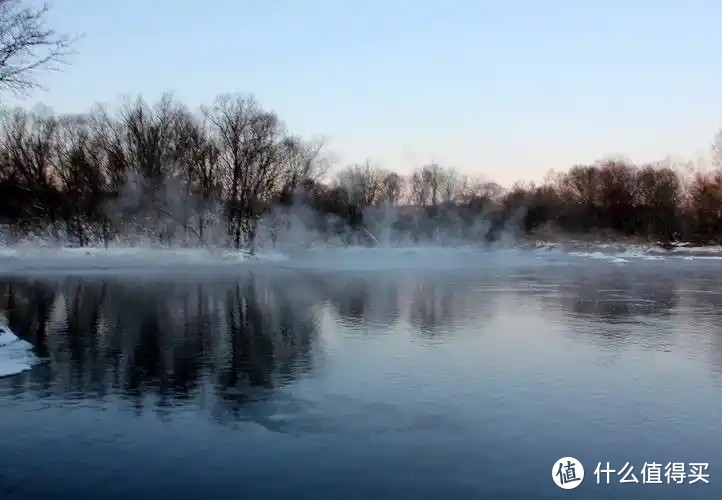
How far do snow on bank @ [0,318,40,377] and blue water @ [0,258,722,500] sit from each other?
0.28 metres

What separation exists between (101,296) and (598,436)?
60.1ft

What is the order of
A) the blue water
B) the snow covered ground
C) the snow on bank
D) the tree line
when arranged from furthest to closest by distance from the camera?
the tree line < the snow covered ground < the snow on bank < the blue water

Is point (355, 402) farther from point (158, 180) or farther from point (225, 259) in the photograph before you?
point (158, 180)

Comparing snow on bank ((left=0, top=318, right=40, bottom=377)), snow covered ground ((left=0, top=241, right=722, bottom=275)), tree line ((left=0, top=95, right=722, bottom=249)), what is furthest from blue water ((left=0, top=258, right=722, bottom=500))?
tree line ((left=0, top=95, right=722, bottom=249))

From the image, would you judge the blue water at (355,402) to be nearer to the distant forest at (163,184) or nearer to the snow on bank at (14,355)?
the snow on bank at (14,355)

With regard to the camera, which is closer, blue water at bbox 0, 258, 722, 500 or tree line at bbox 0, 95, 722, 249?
blue water at bbox 0, 258, 722, 500

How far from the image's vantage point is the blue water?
6363mm

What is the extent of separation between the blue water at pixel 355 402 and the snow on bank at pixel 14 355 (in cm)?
28

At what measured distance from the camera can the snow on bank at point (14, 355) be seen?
10.6m

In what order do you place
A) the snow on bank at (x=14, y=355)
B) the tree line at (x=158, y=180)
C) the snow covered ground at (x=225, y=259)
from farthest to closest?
1. the tree line at (x=158, y=180)
2. the snow covered ground at (x=225, y=259)
3. the snow on bank at (x=14, y=355)

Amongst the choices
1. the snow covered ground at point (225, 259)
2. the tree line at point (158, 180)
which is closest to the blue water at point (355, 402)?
the snow covered ground at point (225, 259)

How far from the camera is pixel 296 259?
4734cm

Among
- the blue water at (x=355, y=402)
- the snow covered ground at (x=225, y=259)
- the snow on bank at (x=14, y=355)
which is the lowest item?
the blue water at (x=355, y=402)

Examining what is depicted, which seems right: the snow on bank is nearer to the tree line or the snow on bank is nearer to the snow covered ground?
the snow covered ground
